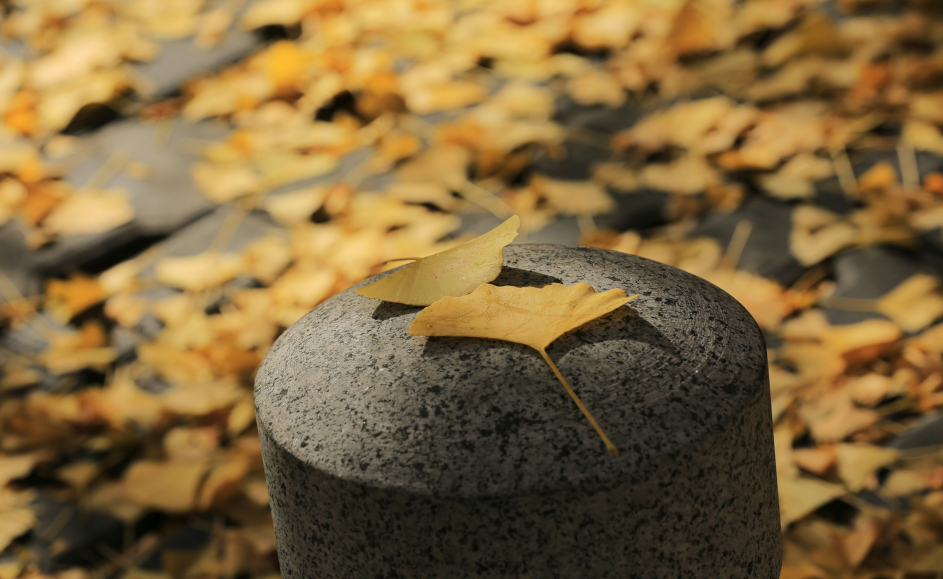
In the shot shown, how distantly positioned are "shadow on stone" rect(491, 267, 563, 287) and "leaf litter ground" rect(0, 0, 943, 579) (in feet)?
2.03

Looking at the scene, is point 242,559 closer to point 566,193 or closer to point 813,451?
point 813,451

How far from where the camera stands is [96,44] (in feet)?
9.30

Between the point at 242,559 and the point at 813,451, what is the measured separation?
948 millimetres

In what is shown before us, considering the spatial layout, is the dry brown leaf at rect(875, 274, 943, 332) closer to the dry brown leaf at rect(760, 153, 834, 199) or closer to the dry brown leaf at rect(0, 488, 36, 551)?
the dry brown leaf at rect(760, 153, 834, 199)

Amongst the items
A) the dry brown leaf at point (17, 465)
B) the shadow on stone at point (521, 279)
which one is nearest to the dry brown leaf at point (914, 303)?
the shadow on stone at point (521, 279)

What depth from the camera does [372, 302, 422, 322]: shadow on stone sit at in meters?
0.88

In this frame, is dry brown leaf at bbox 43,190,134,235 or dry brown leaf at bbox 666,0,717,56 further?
dry brown leaf at bbox 666,0,717,56

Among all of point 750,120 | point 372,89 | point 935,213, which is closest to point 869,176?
point 935,213

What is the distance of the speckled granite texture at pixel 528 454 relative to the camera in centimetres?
67

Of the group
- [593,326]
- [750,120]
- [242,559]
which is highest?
[593,326]

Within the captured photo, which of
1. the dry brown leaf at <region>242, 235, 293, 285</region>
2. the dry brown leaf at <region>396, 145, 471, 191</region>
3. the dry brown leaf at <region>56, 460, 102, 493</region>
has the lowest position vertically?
the dry brown leaf at <region>56, 460, 102, 493</region>

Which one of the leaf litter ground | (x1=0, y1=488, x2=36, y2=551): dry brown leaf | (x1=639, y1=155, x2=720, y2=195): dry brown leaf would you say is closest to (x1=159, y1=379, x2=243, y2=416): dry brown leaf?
the leaf litter ground

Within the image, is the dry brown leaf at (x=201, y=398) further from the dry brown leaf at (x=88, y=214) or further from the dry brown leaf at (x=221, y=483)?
the dry brown leaf at (x=88, y=214)

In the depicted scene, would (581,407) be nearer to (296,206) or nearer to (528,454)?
(528,454)
